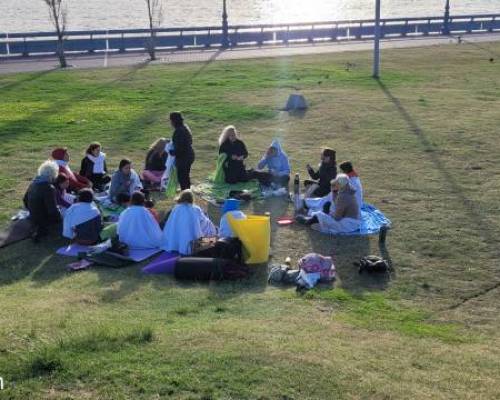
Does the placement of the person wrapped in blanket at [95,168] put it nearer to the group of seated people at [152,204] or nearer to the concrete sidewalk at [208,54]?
the group of seated people at [152,204]

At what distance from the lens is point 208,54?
38406 mm

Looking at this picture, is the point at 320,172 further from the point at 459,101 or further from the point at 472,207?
the point at 459,101

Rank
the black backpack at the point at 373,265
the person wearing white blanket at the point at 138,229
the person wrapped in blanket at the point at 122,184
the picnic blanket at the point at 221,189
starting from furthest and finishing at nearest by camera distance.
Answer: the picnic blanket at the point at 221,189 → the person wrapped in blanket at the point at 122,184 → the person wearing white blanket at the point at 138,229 → the black backpack at the point at 373,265

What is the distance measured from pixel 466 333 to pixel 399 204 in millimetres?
5362

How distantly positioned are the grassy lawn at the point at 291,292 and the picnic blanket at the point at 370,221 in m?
0.22

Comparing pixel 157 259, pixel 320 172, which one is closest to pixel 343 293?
pixel 157 259

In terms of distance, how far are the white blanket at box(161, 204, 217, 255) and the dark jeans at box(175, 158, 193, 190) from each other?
275 centimetres

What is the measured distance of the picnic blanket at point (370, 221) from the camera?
12156 mm

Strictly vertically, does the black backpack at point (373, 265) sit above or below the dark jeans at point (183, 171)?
below

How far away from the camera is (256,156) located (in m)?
17.1

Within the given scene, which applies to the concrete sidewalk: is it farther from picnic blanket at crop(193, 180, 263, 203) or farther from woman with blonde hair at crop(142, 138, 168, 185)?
picnic blanket at crop(193, 180, 263, 203)

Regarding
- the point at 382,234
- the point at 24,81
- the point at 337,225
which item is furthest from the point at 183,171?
the point at 24,81

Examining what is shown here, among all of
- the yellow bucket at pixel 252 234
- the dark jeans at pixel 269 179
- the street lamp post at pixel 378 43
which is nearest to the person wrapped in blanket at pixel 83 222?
the yellow bucket at pixel 252 234

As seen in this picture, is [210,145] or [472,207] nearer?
[472,207]
